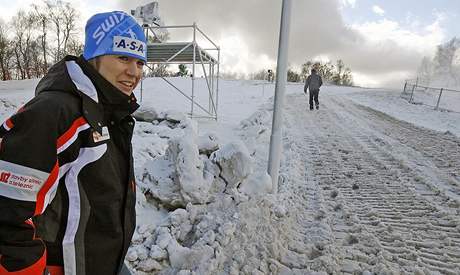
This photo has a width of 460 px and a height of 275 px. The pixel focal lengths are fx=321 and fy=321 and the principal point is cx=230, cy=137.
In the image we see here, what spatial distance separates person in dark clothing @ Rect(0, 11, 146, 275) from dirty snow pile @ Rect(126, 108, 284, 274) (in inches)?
54.0

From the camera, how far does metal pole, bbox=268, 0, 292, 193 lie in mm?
3874

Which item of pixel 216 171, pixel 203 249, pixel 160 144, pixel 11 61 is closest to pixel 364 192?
pixel 216 171

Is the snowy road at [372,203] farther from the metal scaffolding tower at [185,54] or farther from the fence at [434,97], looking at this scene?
the fence at [434,97]

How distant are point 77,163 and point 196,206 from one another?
2.44m

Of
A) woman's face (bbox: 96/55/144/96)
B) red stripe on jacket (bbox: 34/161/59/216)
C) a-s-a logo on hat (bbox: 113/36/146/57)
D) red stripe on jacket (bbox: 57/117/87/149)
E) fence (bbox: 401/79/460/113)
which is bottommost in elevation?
fence (bbox: 401/79/460/113)

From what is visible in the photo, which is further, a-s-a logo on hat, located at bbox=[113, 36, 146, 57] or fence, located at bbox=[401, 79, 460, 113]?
fence, located at bbox=[401, 79, 460, 113]

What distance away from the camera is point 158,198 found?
3.82m

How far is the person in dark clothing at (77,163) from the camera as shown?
42.8 inches

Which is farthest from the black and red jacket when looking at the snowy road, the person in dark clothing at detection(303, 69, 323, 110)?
the person in dark clothing at detection(303, 69, 323, 110)

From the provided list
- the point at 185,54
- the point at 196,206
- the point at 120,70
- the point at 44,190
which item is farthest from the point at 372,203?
the point at 185,54

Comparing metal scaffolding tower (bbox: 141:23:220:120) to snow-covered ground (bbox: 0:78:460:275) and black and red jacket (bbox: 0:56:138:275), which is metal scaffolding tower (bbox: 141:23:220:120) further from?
black and red jacket (bbox: 0:56:138:275)

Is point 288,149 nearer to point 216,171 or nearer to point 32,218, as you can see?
point 216,171

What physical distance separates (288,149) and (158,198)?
399cm

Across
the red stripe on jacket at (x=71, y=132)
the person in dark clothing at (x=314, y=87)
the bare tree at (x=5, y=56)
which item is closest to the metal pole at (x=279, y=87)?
the red stripe on jacket at (x=71, y=132)
